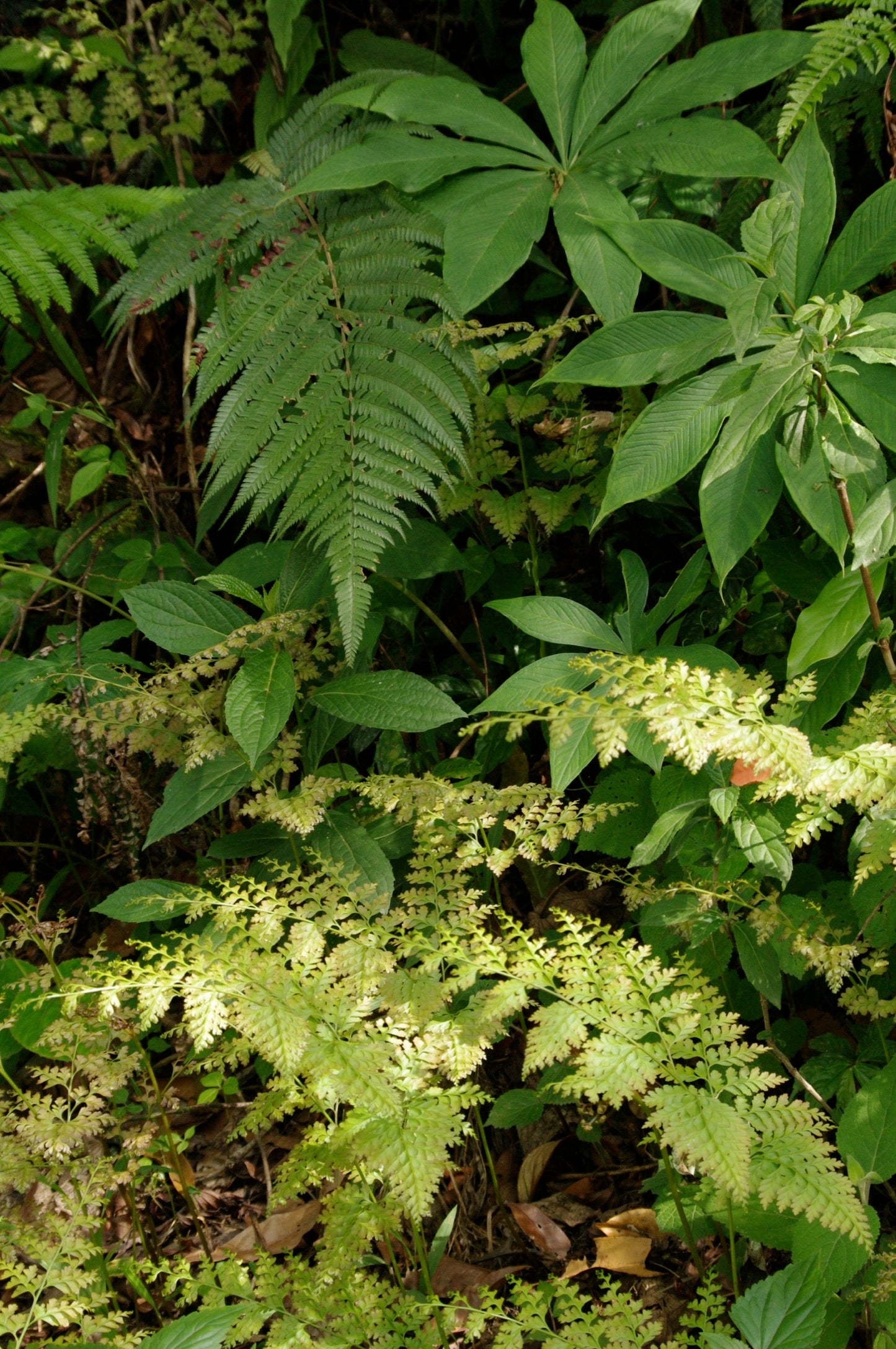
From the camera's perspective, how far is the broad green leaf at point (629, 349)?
174 centimetres

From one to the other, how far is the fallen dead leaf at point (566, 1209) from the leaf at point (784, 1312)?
0.68m

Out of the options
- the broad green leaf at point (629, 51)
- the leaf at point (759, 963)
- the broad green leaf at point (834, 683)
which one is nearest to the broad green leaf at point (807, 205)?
the broad green leaf at point (629, 51)

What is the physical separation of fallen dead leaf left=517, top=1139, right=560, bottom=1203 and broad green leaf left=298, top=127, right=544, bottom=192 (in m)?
2.00

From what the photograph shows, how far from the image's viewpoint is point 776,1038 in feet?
6.29

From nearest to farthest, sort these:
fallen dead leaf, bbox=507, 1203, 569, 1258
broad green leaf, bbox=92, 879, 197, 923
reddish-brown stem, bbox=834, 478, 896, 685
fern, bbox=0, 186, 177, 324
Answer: reddish-brown stem, bbox=834, 478, 896, 685 < broad green leaf, bbox=92, 879, 197, 923 < fallen dead leaf, bbox=507, 1203, 569, 1258 < fern, bbox=0, 186, 177, 324

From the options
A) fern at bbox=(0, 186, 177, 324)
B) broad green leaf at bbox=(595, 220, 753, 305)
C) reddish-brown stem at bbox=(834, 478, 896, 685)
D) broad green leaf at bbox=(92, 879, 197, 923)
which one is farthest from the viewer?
fern at bbox=(0, 186, 177, 324)

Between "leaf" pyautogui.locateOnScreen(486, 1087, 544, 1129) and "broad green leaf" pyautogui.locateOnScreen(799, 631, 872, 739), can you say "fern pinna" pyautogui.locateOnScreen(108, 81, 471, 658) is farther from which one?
"leaf" pyautogui.locateOnScreen(486, 1087, 544, 1129)

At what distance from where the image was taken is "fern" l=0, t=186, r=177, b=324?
223 centimetres

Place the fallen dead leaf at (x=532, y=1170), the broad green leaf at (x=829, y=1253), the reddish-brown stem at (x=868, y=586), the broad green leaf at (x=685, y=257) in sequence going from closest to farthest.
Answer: the broad green leaf at (x=829, y=1253)
the reddish-brown stem at (x=868, y=586)
the broad green leaf at (x=685, y=257)
the fallen dead leaf at (x=532, y=1170)

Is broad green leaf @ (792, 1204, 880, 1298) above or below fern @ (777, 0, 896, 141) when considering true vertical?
below

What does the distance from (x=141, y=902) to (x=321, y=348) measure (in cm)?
118

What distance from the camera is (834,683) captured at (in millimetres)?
1761

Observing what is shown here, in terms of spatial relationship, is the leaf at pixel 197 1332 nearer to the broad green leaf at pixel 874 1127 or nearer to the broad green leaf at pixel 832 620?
the broad green leaf at pixel 874 1127

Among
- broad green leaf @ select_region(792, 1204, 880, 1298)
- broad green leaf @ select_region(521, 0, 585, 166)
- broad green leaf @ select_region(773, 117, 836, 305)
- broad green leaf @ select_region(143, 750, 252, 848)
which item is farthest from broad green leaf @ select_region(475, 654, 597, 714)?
broad green leaf @ select_region(521, 0, 585, 166)
